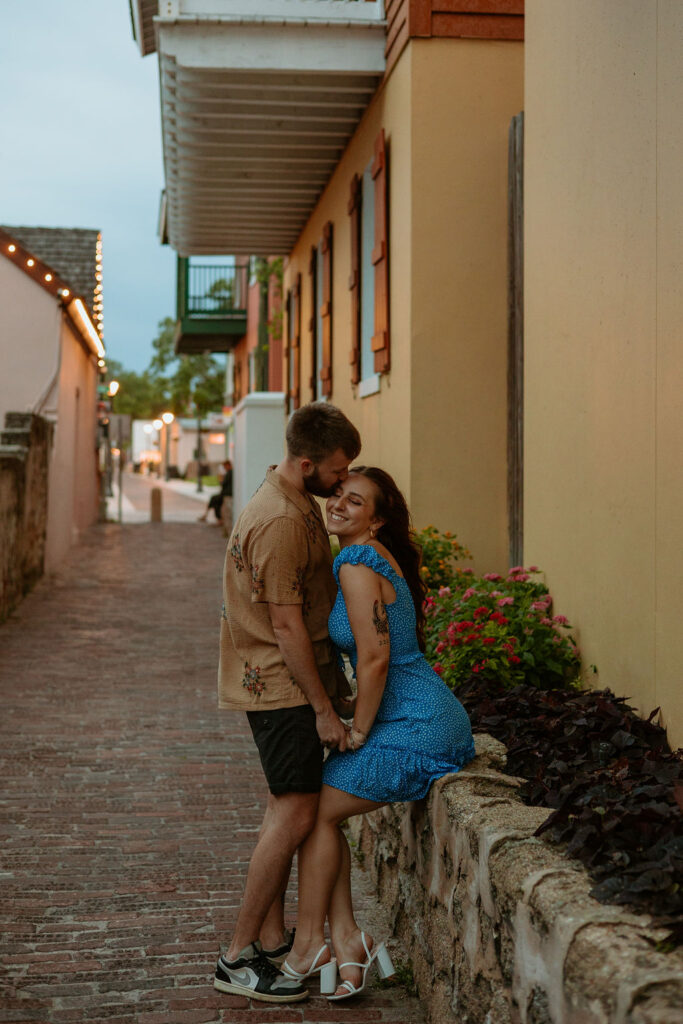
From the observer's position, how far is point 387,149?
8945 millimetres

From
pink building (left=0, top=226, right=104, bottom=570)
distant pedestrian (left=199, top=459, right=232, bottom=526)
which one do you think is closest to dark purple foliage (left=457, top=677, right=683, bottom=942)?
pink building (left=0, top=226, right=104, bottom=570)

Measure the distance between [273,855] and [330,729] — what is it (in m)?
0.46

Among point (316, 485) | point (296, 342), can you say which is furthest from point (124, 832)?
point (296, 342)

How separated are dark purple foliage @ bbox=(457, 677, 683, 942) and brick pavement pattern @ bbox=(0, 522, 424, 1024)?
0.94 m

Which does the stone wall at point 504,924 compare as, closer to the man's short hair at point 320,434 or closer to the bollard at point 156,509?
the man's short hair at point 320,434

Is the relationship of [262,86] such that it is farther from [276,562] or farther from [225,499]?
[225,499]

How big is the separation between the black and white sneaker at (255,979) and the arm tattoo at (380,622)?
1.15 meters

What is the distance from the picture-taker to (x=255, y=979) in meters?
3.90

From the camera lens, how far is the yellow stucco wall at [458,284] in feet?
26.6

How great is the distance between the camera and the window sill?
934 centimetres

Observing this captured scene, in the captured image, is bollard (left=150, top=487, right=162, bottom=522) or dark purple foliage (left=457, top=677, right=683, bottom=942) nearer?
dark purple foliage (left=457, top=677, right=683, bottom=942)

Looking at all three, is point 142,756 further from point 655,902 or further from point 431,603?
point 655,902

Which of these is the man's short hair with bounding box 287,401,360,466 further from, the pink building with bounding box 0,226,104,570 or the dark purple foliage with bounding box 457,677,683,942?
the pink building with bounding box 0,226,104,570

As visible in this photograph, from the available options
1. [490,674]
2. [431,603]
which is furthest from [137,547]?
[490,674]
